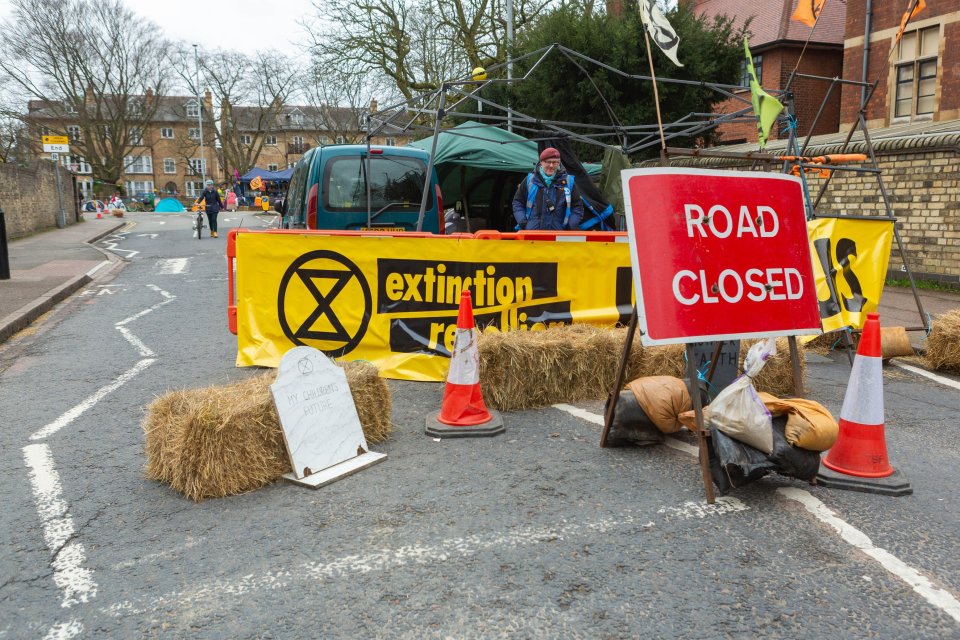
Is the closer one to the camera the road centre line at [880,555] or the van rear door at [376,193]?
the road centre line at [880,555]

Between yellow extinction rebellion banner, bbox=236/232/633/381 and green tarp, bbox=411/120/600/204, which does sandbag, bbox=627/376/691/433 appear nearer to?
yellow extinction rebellion banner, bbox=236/232/633/381

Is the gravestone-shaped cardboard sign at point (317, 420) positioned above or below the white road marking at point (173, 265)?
below

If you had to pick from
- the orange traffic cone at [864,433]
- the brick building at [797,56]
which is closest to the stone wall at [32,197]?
the orange traffic cone at [864,433]

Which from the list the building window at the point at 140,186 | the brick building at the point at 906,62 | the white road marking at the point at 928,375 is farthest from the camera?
the building window at the point at 140,186

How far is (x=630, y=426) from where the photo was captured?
4.42m

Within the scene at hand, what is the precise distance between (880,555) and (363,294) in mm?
4619

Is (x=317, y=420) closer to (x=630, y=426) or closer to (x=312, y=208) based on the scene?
(x=630, y=426)

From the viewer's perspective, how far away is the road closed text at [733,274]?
12.3 ft

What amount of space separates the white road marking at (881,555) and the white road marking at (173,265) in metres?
13.6

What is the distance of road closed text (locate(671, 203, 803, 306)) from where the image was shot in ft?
12.3

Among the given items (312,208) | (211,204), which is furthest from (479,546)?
(211,204)

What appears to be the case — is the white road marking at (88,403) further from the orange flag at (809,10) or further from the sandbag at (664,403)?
the orange flag at (809,10)

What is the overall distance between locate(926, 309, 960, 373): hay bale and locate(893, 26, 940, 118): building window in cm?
1577

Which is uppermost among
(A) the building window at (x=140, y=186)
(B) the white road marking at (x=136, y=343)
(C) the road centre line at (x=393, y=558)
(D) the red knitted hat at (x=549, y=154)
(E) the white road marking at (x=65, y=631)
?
(A) the building window at (x=140, y=186)
